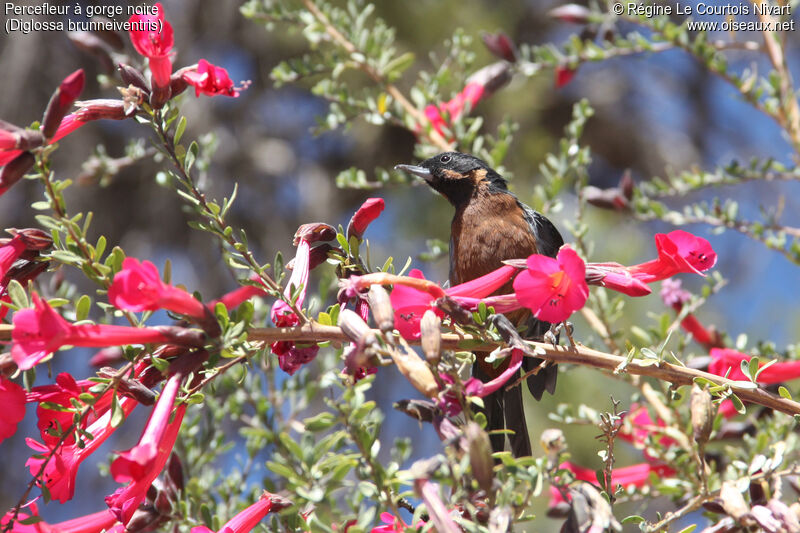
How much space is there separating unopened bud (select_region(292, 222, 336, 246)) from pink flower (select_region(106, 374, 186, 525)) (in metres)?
0.31

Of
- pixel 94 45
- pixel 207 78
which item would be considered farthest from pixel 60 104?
pixel 94 45

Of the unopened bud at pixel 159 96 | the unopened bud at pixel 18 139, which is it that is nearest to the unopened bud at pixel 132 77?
the unopened bud at pixel 159 96

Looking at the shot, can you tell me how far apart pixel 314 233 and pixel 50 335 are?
42cm

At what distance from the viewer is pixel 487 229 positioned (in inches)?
85.1

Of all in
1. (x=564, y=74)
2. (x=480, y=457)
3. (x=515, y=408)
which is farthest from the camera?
(x=564, y=74)

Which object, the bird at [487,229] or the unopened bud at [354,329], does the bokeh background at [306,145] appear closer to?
the bird at [487,229]

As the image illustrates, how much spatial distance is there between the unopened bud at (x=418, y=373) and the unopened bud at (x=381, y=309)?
4 cm

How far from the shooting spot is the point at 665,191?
6.78 feet

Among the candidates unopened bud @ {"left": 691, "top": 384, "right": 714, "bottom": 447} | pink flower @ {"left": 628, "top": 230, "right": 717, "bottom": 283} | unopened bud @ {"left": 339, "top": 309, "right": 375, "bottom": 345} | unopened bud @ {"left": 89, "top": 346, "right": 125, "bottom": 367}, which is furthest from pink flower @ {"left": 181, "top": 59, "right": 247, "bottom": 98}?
unopened bud @ {"left": 691, "top": 384, "right": 714, "bottom": 447}

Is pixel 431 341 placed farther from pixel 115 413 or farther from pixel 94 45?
pixel 94 45

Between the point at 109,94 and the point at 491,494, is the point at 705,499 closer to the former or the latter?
the point at 491,494

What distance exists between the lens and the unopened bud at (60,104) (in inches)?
37.0

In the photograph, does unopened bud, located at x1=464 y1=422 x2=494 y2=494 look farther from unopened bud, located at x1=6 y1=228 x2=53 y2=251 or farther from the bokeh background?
the bokeh background

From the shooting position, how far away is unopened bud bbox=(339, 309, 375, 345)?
87 cm
